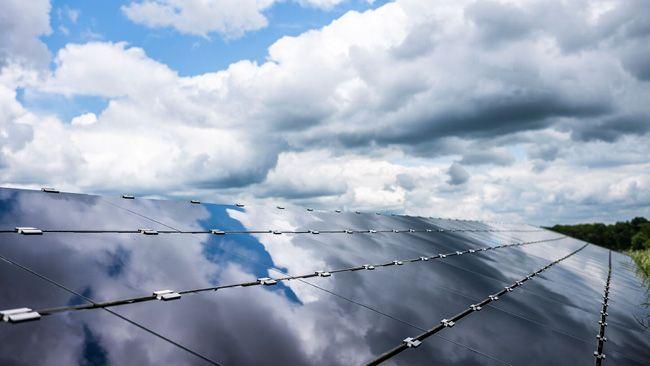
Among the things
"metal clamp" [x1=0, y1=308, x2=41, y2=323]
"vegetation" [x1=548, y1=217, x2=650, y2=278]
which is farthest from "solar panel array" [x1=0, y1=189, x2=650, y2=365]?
"vegetation" [x1=548, y1=217, x2=650, y2=278]

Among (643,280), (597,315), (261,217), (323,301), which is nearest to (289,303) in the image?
(323,301)

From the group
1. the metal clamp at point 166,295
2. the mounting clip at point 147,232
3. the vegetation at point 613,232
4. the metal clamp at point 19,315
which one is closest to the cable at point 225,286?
the metal clamp at point 166,295

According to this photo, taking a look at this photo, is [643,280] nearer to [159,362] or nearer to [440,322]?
[440,322]

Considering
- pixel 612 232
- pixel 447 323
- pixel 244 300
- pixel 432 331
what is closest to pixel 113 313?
pixel 244 300

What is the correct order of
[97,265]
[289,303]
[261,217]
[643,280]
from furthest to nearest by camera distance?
[643,280] → [261,217] → [289,303] → [97,265]

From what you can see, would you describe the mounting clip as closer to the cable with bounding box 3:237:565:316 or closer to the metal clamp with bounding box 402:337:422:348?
the cable with bounding box 3:237:565:316

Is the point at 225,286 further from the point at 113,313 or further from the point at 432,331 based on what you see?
the point at 432,331

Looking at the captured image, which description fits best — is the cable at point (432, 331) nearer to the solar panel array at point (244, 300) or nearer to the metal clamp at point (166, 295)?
the solar panel array at point (244, 300)
